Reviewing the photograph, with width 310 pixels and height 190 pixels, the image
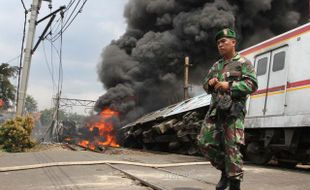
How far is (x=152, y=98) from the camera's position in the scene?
2489 centimetres

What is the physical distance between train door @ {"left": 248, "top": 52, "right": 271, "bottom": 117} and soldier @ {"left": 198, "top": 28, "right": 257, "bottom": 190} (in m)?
5.68

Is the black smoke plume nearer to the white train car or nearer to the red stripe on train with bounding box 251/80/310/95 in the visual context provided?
the white train car

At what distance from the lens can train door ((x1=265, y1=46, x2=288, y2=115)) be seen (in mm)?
9406

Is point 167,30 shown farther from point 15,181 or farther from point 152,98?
point 15,181

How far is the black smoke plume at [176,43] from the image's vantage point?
23188 millimetres

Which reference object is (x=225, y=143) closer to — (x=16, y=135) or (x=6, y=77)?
(x=16, y=135)

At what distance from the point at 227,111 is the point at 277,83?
565 cm

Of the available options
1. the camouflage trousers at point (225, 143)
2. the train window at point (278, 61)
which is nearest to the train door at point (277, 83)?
the train window at point (278, 61)

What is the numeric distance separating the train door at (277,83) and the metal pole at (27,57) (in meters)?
12.2

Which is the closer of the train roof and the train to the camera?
the train

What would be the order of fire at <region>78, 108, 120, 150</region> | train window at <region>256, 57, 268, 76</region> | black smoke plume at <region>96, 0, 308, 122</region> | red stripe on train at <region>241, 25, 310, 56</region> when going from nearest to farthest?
red stripe on train at <region>241, 25, 310, 56</region>
train window at <region>256, 57, 268, 76</region>
fire at <region>78, 108, 120, 150</region>
black smoke plume at <region>96, 0, 308, 122</region>

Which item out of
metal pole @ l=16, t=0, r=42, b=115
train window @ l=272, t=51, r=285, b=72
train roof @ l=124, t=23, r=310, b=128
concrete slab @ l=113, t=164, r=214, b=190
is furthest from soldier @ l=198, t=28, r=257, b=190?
metal pole @ l=16, t=0, r=42, b=115

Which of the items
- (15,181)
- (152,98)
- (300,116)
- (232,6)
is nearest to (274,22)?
(232,6)

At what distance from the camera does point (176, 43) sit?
78.7 ft
